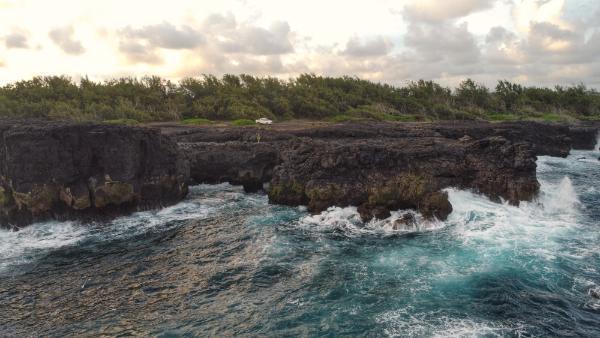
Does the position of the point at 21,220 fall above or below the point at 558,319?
above

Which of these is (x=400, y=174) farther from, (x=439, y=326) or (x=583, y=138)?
(x=583, y=138)

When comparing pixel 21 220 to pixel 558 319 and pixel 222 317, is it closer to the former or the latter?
pixel 222 317

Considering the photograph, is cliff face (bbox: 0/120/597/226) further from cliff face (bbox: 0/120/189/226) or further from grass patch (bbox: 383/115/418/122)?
grass patch (bbox: 383/115/418/122)

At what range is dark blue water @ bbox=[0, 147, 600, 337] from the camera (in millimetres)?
12555

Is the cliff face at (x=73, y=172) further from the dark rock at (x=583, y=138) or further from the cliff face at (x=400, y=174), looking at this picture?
the dark rock at (x=583, y=138)

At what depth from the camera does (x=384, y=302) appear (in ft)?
44.4

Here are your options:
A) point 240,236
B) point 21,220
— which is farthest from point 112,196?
point 240,236

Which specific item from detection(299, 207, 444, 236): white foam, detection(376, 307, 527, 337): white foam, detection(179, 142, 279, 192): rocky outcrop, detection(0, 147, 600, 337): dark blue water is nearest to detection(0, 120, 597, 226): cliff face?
detection(299, 207, 444, 236): white foam

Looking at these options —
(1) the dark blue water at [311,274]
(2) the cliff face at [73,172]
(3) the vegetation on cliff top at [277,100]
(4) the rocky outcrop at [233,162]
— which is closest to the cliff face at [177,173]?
(2) the cliff face at [73,172]

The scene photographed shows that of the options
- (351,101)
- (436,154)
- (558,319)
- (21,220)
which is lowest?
(558,319)

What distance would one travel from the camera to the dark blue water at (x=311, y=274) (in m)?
12.6

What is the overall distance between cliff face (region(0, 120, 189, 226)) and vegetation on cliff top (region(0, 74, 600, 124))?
35.6 metres

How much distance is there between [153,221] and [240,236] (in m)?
6.26

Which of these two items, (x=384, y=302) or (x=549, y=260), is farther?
(x=549, y=260)
